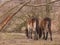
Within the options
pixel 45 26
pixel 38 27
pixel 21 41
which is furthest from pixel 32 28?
pixel 21 41

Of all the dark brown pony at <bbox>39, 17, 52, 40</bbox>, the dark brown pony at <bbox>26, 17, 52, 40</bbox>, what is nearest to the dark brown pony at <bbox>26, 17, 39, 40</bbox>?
the dark brown pony at <bbox>26, 17, 52, 40</bbox>

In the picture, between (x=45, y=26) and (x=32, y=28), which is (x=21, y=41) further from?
(x=45, y=26)

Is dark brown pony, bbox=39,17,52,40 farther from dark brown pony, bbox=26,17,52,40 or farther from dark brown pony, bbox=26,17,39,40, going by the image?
dark brown pony, bbox=26,17,39,40

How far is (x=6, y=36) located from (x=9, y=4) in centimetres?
108

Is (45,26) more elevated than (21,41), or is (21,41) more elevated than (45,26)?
(45,26)

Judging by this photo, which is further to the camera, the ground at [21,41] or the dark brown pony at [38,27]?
the dark brown pony at [38,27]

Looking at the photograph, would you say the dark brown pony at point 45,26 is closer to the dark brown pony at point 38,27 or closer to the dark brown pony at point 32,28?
the dark brown pony at point 38,27

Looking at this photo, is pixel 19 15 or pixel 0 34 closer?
pixel 0 34

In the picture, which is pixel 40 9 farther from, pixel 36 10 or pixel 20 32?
pixel 20 32

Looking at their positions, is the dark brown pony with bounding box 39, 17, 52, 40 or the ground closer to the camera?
the ground

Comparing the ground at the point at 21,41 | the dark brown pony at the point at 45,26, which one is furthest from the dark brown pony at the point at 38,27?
the ground at the point at 21,41

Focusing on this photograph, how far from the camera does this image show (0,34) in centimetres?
504

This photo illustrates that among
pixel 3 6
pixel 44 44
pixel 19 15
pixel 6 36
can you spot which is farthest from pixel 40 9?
pixel 44 44

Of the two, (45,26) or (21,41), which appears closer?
(21,41)
